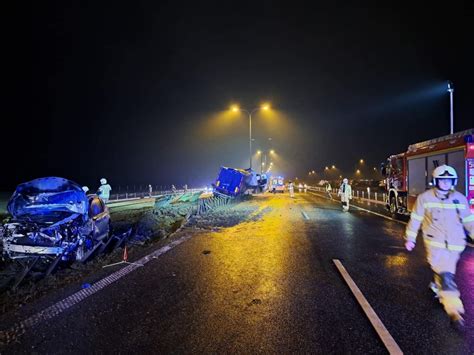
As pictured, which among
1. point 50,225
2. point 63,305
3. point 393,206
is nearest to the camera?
point 63,305

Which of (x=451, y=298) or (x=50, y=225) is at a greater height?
(x=50, y=225)

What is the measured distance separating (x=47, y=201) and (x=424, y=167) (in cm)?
1217

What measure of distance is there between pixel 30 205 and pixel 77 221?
113cm

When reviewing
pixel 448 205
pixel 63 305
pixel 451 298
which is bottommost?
pixel 63 305

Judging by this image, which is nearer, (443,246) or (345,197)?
(443,246)

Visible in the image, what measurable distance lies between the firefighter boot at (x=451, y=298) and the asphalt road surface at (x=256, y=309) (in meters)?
0.13

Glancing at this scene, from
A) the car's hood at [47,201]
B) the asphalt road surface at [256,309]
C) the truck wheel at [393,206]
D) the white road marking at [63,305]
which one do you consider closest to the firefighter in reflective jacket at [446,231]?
the asphalt road surface at [256,309]

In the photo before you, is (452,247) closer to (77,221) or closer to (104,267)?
(104,267)

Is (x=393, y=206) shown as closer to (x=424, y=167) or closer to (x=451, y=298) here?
(x=424, y=167)

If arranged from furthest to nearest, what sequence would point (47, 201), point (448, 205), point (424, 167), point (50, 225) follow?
point (424, 167) < point (47, 201) < point (50, 225) < point (448, 205)

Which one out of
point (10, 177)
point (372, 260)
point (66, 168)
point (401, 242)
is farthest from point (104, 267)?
point (66, 168)

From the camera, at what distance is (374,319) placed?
13.0 ft

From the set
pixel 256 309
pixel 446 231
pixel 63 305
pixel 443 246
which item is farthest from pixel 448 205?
pixel 63 305

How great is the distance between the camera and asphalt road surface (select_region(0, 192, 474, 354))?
3438mm
